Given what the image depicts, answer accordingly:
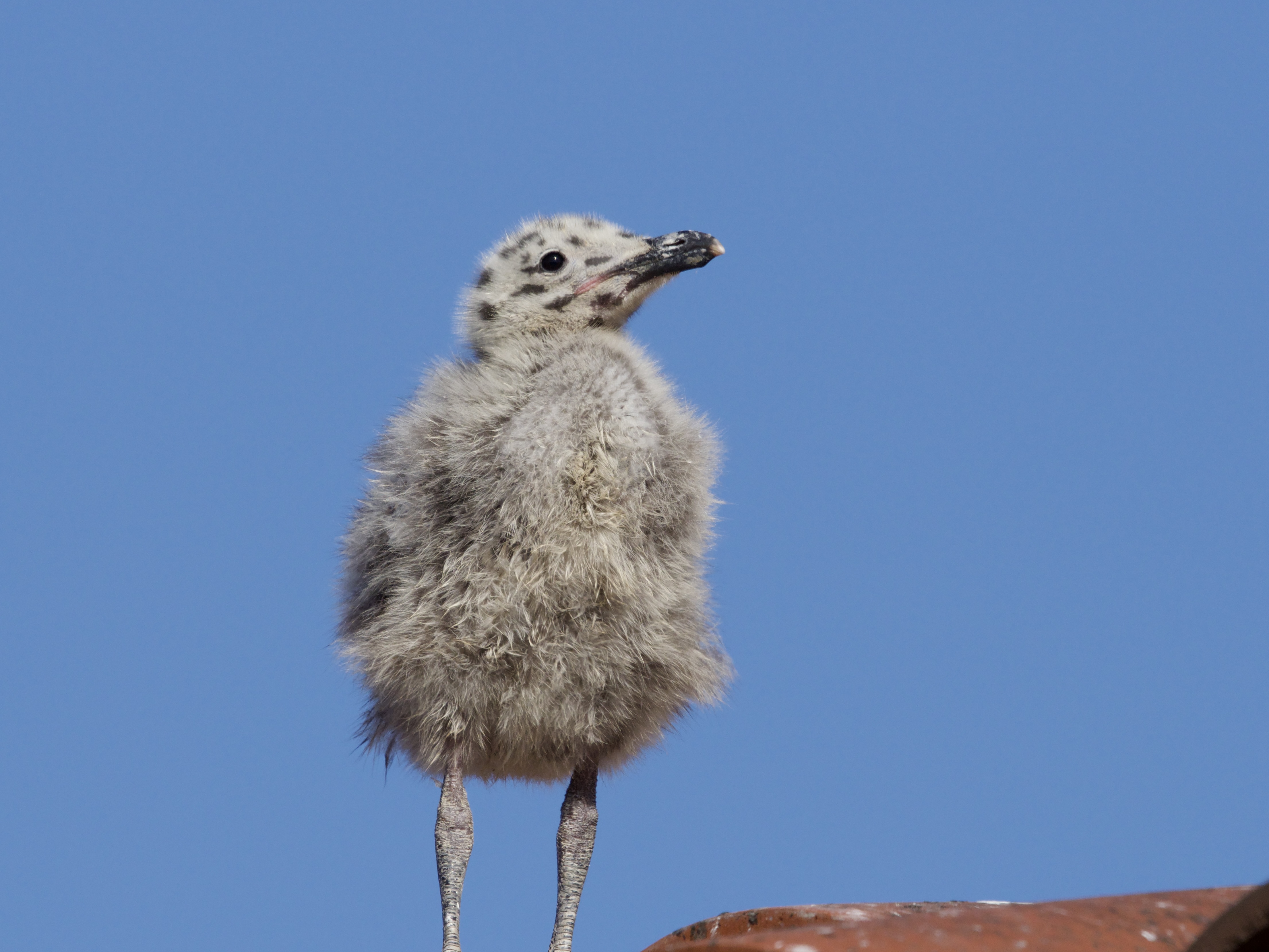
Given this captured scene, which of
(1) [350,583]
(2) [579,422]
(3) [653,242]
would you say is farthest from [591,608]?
(3) [653,242]

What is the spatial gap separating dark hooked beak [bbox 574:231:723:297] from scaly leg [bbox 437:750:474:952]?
1624 millimetres

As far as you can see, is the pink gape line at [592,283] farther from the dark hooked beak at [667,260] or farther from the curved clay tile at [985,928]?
the curved clay tile at [985,928]

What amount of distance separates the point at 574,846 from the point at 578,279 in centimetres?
176

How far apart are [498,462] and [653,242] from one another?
0.94m

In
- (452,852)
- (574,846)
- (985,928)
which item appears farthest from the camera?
(574,846)

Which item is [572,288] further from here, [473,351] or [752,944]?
[752,944]

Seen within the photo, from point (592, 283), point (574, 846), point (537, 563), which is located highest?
point (592, 283)

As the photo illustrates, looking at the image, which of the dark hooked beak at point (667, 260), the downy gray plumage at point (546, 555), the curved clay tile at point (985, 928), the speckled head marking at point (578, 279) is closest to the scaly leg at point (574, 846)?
the downy gray plumage at point (546, 555)

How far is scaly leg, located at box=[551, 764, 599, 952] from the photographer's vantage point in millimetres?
4191

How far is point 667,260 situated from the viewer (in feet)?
14.9

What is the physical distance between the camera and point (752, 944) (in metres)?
2.61

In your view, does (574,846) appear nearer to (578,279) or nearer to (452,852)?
(452,852)

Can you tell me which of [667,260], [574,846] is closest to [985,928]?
[574,846]

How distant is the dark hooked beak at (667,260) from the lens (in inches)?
178
